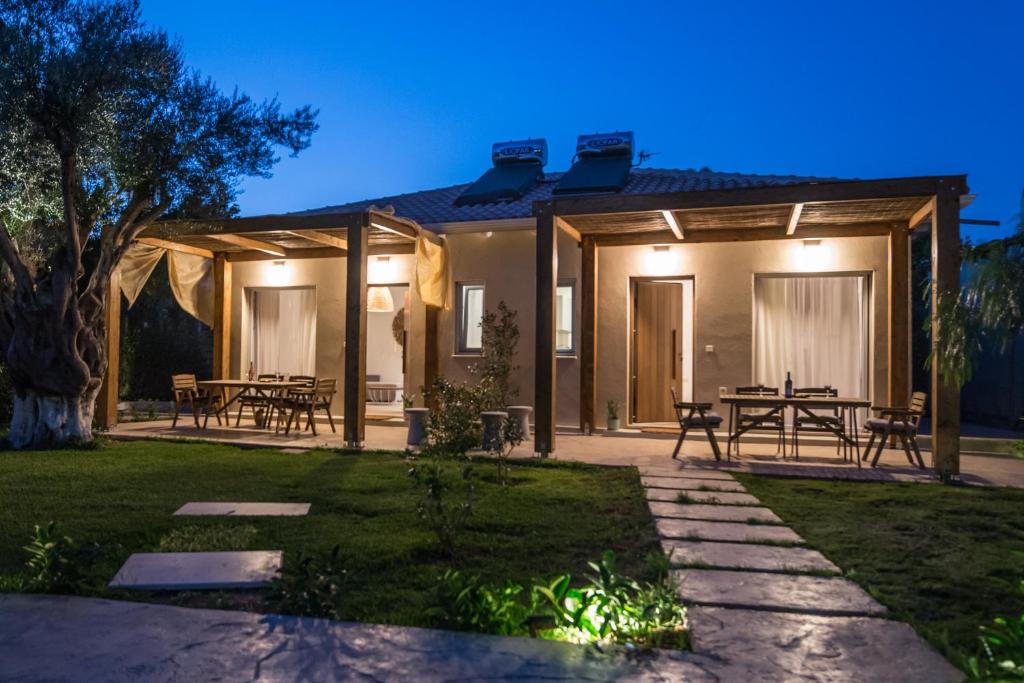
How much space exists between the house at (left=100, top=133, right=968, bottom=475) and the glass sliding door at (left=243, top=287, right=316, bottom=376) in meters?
0.03

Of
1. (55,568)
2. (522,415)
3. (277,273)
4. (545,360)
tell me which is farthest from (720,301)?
(55,568)

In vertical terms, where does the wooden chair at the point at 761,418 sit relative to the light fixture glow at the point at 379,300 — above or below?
below

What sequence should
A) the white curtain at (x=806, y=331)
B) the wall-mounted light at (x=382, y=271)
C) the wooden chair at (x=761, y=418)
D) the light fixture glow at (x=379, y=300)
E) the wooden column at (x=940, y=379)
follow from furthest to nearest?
the light fixture glow at (x=379, y=300)
the wall-mounted light at (x=382, y=271)
the white curtain at (x=806, y=331)
the wooden chair at (x=761, y=418)
the wooden column at (x=940, y=379)

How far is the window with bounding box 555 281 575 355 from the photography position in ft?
34.1

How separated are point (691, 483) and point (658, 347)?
483 cm

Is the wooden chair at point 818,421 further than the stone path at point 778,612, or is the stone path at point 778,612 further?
the wooden chair at point 818,421

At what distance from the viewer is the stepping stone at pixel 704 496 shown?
540 cm

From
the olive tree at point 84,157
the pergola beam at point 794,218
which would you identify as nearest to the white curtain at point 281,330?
the olive tree at point 84,157

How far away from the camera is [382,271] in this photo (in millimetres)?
11430

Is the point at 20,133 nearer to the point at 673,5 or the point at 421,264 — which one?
the point at 421,264

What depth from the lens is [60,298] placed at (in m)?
7.57

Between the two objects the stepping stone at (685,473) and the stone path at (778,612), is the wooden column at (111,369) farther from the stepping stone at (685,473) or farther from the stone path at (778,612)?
the stone path at (778,612)

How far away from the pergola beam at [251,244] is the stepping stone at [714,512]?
6.76m

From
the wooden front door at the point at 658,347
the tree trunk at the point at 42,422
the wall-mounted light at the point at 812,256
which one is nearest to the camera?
the tree trunk at the point at 42,422
